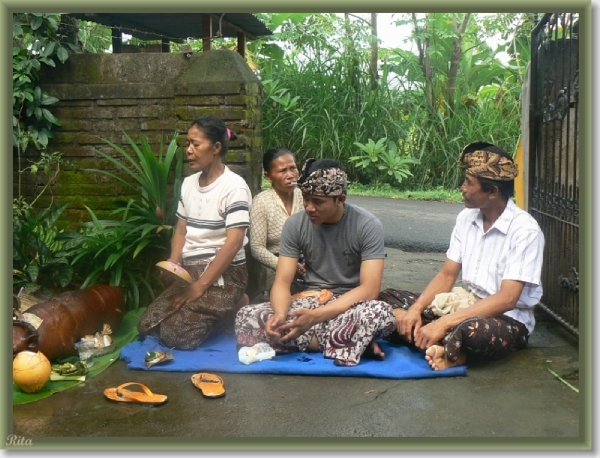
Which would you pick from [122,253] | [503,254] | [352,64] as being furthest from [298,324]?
[352,64]

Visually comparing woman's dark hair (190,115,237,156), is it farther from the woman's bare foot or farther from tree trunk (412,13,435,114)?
tree trunk (412,13,435,114)

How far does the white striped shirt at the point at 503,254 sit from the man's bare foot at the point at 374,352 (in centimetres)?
65

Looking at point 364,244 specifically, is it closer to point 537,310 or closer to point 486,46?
point 537,310

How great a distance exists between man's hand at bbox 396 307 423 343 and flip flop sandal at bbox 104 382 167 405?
141cm

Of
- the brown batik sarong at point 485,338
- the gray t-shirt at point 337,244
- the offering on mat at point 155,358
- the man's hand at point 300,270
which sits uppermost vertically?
the gray t-shirt at point 337,244

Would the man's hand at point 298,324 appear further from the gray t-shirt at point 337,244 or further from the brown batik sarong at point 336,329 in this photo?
the gray t-shirt at point 337,244

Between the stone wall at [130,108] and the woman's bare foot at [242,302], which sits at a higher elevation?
the stone wall at [130,108]

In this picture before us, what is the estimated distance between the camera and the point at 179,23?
19.1 ft

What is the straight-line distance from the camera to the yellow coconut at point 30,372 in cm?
346

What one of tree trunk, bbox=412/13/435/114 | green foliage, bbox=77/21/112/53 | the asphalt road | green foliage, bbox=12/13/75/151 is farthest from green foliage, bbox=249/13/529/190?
green foliage, bbox=12/13/75/151

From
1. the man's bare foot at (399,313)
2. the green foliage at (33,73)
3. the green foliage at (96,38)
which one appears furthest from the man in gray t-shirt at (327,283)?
the green foliage at (96,38)

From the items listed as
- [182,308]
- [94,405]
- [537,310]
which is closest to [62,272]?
[182,308]

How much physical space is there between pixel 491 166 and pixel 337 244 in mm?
962

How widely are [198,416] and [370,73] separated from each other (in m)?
6.40
